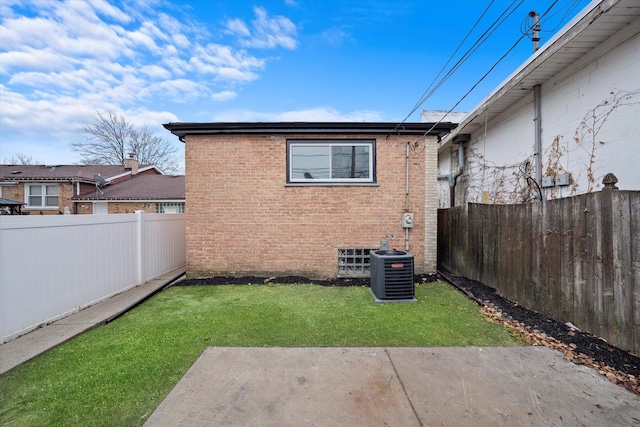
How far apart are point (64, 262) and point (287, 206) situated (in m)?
4.08

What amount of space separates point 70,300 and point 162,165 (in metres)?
30.6

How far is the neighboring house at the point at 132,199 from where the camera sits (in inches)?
671

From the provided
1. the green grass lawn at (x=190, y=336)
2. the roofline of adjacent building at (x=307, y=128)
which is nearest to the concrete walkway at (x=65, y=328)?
the green grass lawn at (x=190, y=336)

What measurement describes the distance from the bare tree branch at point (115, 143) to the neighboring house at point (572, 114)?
2970 cm

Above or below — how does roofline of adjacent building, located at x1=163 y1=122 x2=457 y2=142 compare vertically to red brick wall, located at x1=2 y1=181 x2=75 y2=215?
above

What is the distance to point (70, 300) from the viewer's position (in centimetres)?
433

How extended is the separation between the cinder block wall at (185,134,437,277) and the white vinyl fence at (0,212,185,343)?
127 cm

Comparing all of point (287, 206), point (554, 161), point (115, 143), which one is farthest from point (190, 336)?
point (115, 143)

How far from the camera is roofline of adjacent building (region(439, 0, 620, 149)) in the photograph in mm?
3707

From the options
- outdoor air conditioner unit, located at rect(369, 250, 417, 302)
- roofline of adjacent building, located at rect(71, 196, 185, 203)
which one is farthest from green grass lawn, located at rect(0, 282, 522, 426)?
roofline of adjacent building, located at rect(71, 196, 185, 203)

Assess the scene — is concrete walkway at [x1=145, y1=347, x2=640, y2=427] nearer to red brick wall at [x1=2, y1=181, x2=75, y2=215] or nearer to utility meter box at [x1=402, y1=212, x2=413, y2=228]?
utility meter box at [x1=402, y1=212, x2=413, y2=228]

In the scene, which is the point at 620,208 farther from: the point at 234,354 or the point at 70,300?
the point at 70,300

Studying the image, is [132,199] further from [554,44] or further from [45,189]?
[554,44]

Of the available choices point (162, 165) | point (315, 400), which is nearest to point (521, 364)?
point (315, 400)
